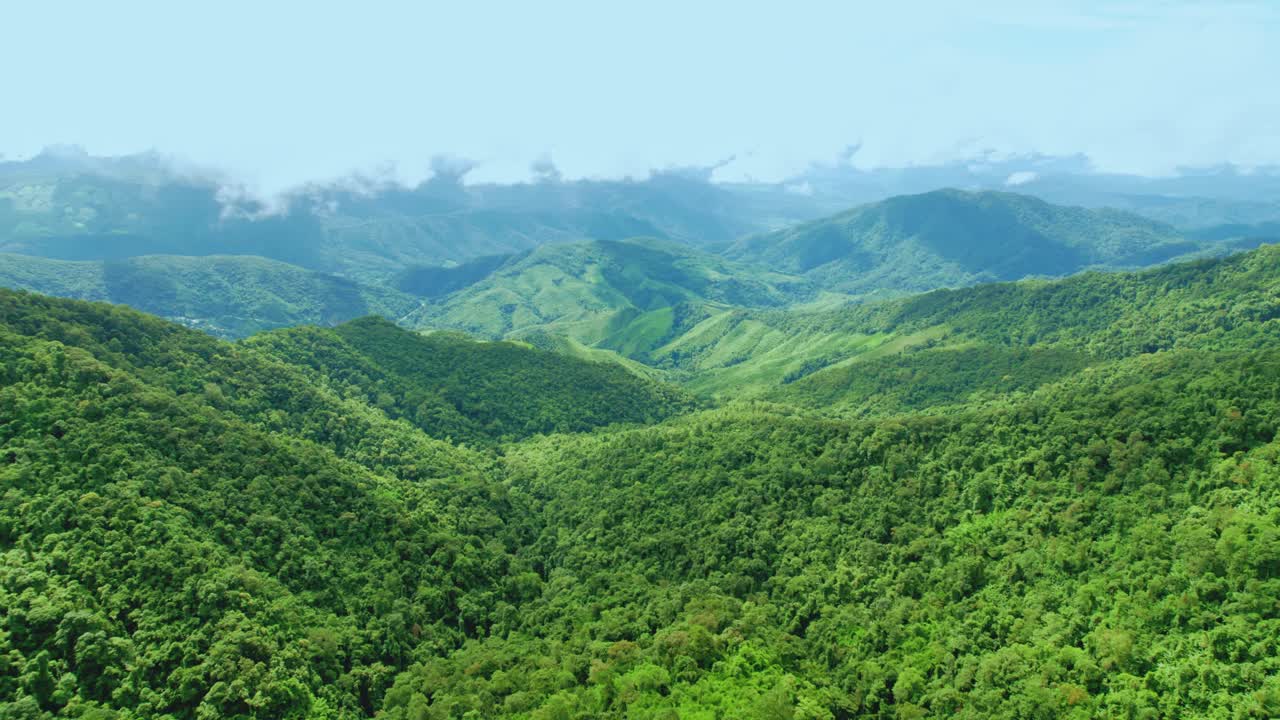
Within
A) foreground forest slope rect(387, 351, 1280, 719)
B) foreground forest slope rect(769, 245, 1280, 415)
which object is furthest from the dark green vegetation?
foreground forest slope rect(769, 245, 1280, 415)

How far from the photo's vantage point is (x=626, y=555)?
92.1m

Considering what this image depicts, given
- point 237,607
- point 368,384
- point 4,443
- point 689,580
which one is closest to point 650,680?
point 689,580

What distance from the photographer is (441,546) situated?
9138 centimetres

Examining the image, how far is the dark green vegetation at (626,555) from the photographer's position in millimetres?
54594

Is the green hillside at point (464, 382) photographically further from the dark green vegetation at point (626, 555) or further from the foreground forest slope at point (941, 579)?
the foreground forest slope at point (941, 579)

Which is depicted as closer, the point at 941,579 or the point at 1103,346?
the point at 941,579

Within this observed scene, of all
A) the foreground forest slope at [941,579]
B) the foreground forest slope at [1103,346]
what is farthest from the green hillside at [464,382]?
the foreground forest slope at [941,579]

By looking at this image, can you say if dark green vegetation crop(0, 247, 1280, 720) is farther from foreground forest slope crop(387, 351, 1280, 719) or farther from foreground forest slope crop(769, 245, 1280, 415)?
foreground forest slope crop(769, 245, 1280, 415)

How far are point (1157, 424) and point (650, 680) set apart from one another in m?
54.9

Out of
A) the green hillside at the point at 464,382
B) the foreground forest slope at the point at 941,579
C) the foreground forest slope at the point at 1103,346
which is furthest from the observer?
the foreground forest slope at the point at 1103,346

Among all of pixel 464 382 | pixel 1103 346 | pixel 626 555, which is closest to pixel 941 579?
pixel 626 555

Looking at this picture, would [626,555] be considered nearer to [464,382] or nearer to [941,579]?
[941,579]

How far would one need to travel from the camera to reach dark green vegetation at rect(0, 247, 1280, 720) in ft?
179

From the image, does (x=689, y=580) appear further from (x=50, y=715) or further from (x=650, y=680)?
(x=50, y=715)
